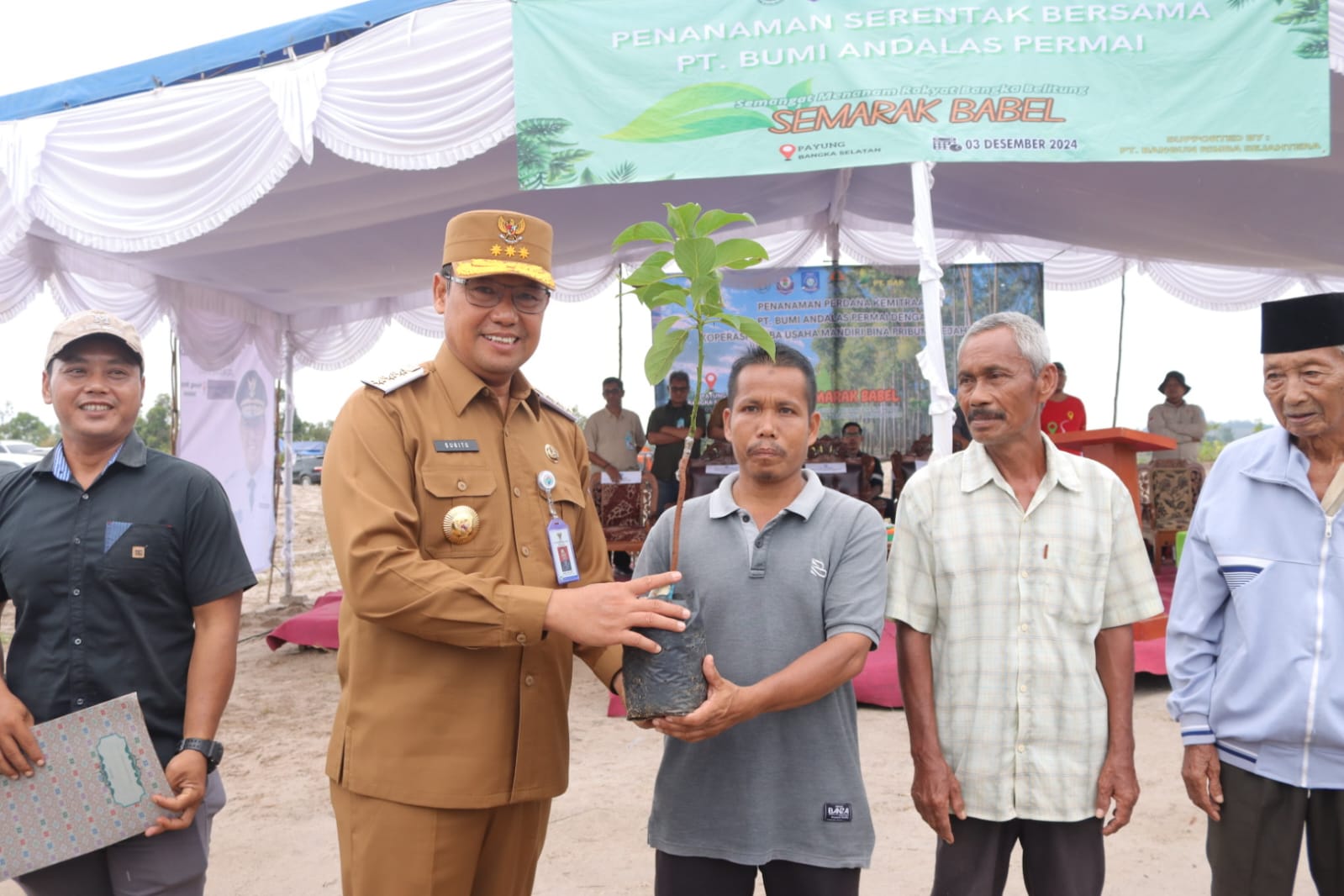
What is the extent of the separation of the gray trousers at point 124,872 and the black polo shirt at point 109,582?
0.19m

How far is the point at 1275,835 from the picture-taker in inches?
80.7

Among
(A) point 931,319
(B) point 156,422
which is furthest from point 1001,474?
(B) point 156,422

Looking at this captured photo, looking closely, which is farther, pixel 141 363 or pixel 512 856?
pixel 141 363

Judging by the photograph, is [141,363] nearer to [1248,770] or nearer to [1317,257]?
[1248,770]

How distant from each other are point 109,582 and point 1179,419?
419 inches

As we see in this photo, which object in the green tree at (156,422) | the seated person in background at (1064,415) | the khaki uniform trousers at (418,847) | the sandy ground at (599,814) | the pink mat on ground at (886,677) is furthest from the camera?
the green tree at (156,422)

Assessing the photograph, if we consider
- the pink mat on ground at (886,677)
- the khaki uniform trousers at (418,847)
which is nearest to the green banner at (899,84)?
the pink mat on ground at (886,677)

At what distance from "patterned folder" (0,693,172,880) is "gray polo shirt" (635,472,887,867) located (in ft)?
3.63

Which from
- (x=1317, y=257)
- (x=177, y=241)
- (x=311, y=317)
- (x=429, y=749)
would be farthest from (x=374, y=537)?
(x=1317, y=257)

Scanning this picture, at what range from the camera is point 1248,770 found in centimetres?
206

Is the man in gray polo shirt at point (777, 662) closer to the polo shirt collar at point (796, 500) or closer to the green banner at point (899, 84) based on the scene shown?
the polo shirt collar at point (796, 500)

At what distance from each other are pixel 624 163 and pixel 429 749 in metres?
3.94

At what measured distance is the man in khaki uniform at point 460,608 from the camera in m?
1.72

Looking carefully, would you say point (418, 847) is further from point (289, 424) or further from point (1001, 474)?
point (289, 424)
